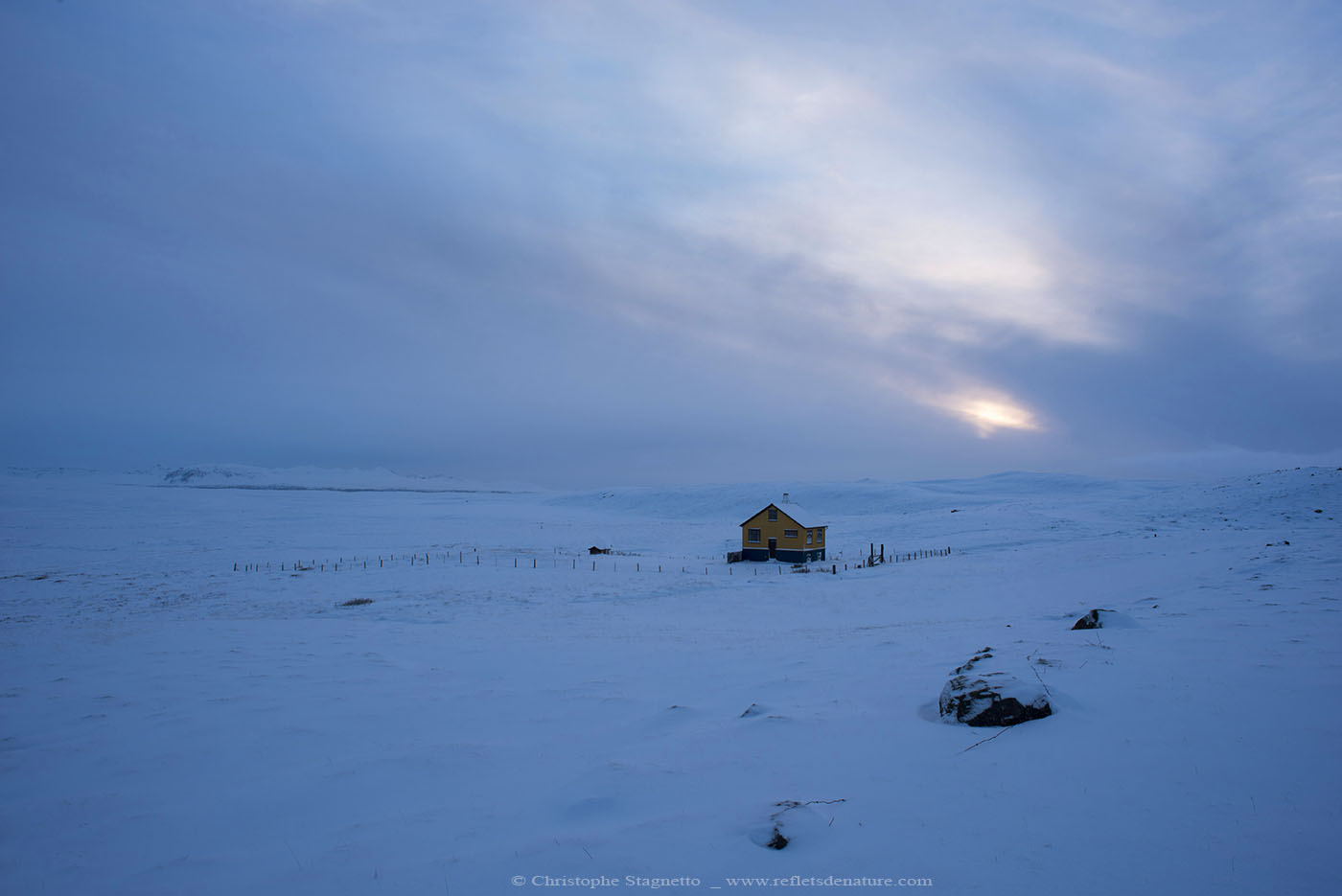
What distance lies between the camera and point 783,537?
45.4 meters

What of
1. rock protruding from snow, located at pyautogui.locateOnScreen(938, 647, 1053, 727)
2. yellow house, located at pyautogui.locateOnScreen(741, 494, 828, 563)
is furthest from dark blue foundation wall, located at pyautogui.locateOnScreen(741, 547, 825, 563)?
rock protruding from snow, located at pyautogui.locateOnScreen(938, 647, 1053, 727)

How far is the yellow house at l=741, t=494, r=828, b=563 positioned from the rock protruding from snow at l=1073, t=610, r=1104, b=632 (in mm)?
30534

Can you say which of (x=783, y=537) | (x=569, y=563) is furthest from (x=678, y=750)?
(x=783, y=537)

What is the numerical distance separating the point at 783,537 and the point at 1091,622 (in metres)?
32.1

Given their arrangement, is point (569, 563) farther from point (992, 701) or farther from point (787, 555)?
point (992, 701)

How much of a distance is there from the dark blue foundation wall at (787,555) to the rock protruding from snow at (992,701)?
36464 mm

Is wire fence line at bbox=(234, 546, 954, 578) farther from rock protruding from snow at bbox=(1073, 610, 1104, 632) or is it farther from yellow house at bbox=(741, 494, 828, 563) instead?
rock protruding from snow at bbox=(1073, 610, 1104, 632)

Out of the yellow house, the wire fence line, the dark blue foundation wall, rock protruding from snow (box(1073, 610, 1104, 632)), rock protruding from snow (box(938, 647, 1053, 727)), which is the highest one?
rock protruding from snow (box(938, 647, 1053, 727))

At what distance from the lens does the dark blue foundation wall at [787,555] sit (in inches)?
1743

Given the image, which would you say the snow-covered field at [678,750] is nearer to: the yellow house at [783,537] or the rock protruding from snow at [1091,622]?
the rock protruding from snow at [1091,622]

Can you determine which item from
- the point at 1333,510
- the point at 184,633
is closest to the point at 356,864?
the point at 184,633

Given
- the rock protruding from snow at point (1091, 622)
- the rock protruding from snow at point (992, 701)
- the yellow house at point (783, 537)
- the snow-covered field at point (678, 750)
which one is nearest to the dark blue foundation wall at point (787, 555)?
the yellow house at point (783, 537)

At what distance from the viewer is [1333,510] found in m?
39.2

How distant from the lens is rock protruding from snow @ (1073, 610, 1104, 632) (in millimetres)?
13245
